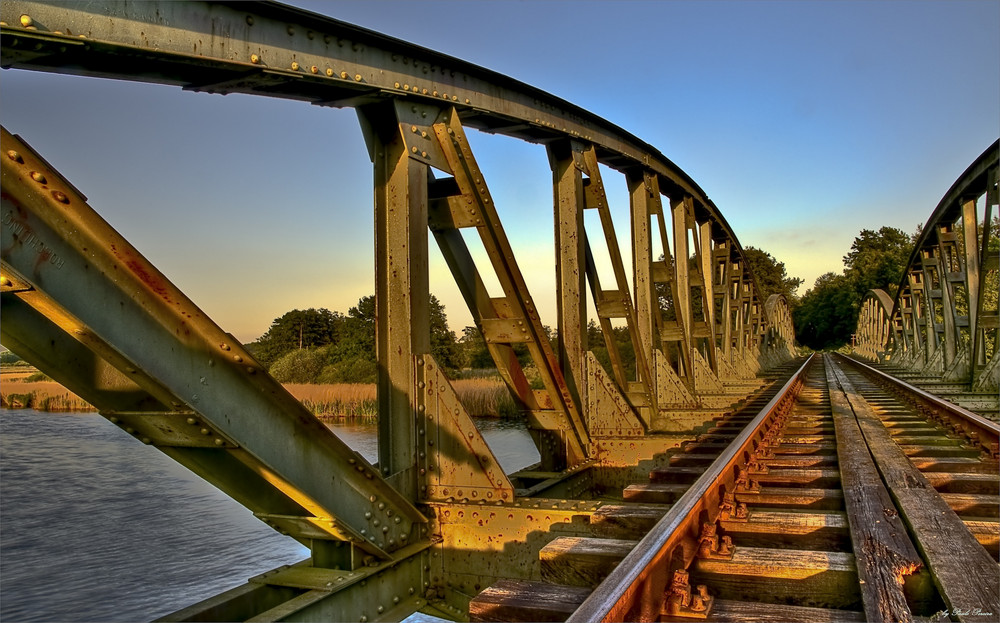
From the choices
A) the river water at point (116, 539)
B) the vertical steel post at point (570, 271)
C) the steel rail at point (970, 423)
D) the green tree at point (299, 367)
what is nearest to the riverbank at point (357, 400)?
the green tree at point (299, 367)

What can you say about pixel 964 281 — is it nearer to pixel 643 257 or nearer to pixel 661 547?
pixel 643 257

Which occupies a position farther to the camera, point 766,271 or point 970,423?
point 766,271

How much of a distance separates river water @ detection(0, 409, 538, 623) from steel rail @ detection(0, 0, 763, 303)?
4.41m

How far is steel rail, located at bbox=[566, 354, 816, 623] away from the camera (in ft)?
6.89

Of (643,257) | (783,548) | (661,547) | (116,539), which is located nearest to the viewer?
(661,547)

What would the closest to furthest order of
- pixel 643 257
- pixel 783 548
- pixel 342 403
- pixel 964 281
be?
1. pixel 783 548
2. pixel 643 257
3. pixel 964 281
4. pixel 342 403

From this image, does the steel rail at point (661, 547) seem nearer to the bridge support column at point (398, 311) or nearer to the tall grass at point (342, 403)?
the bridge support column at point (398, 311)

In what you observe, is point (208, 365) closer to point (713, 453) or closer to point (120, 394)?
point (120, 394)

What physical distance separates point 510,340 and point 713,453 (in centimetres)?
200

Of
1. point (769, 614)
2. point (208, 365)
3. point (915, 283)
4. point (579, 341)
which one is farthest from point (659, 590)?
point (915, 283)

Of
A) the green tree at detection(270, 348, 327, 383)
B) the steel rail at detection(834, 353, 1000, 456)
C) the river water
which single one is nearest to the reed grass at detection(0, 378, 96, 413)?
the green tree at detection(270, 348, 327, 383)

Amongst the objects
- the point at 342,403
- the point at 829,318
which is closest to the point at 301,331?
the point at 342,403

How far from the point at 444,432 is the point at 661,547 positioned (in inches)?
79.5

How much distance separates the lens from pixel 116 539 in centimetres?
805
